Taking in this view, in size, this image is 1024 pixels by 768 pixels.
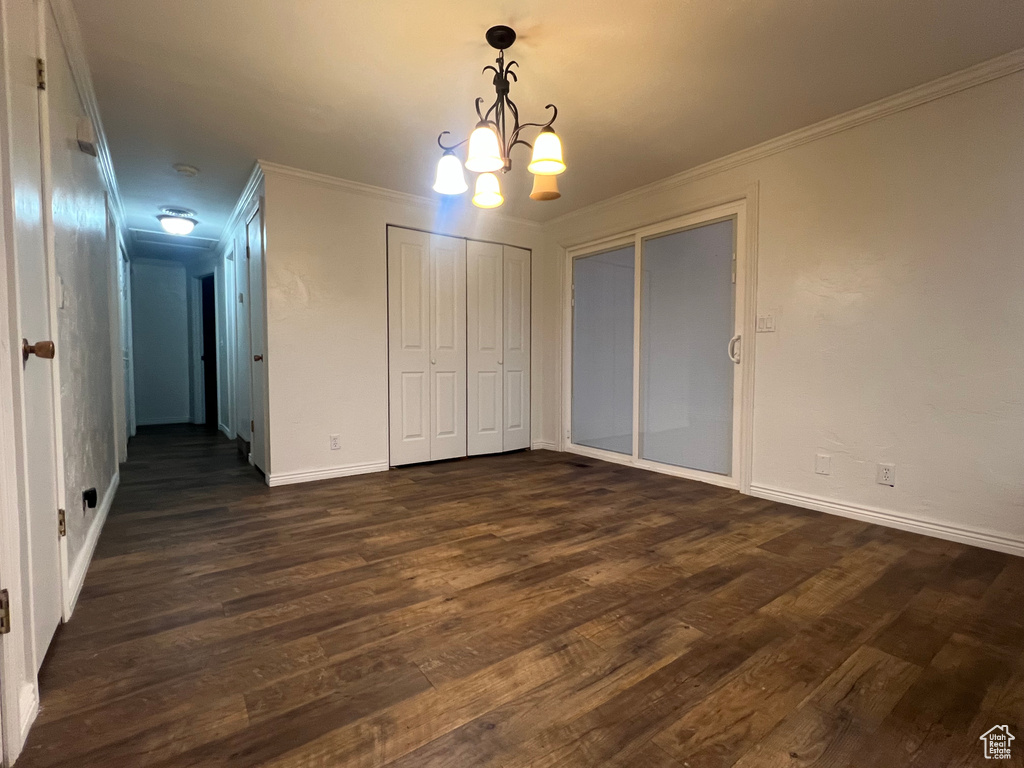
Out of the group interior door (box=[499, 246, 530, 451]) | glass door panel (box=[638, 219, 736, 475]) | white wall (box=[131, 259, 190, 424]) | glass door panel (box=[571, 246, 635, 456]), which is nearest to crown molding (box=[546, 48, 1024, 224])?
glass door panel (box=[638, 219, 736, 475])

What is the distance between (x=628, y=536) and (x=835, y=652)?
1.12 meters

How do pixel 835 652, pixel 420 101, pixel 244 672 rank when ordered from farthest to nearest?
1. pixel 420 101
2. pixel 835 652
3. pixel 244 672

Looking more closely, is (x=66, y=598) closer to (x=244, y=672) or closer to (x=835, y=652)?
(x=244, y=672)

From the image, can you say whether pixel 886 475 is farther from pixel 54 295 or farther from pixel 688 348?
pixel 54 295

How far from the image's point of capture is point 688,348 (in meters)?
3.84

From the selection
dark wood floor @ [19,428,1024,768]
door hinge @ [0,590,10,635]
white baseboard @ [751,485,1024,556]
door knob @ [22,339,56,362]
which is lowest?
dark wood floor @ [19,428,1024,768]

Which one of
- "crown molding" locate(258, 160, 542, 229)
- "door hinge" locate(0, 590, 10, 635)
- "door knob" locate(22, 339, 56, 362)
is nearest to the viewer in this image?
"door hinge" locate(0, 590, 10, 635)

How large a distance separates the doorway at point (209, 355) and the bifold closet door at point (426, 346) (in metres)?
4.40

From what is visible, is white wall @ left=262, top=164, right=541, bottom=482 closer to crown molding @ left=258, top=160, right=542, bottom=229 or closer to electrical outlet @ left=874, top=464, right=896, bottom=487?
crown molding @ left=258, top=160, right=542, bottom=229

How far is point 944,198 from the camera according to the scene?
2529 mm

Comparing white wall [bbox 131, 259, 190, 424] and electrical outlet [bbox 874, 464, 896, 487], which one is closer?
electrical outlet [bbox 874, 464, 896, 487]

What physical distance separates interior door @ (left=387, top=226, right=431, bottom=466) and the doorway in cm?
438

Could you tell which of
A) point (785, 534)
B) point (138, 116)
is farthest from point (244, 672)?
point (138, 116)

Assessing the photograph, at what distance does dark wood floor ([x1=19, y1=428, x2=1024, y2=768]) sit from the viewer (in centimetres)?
118
